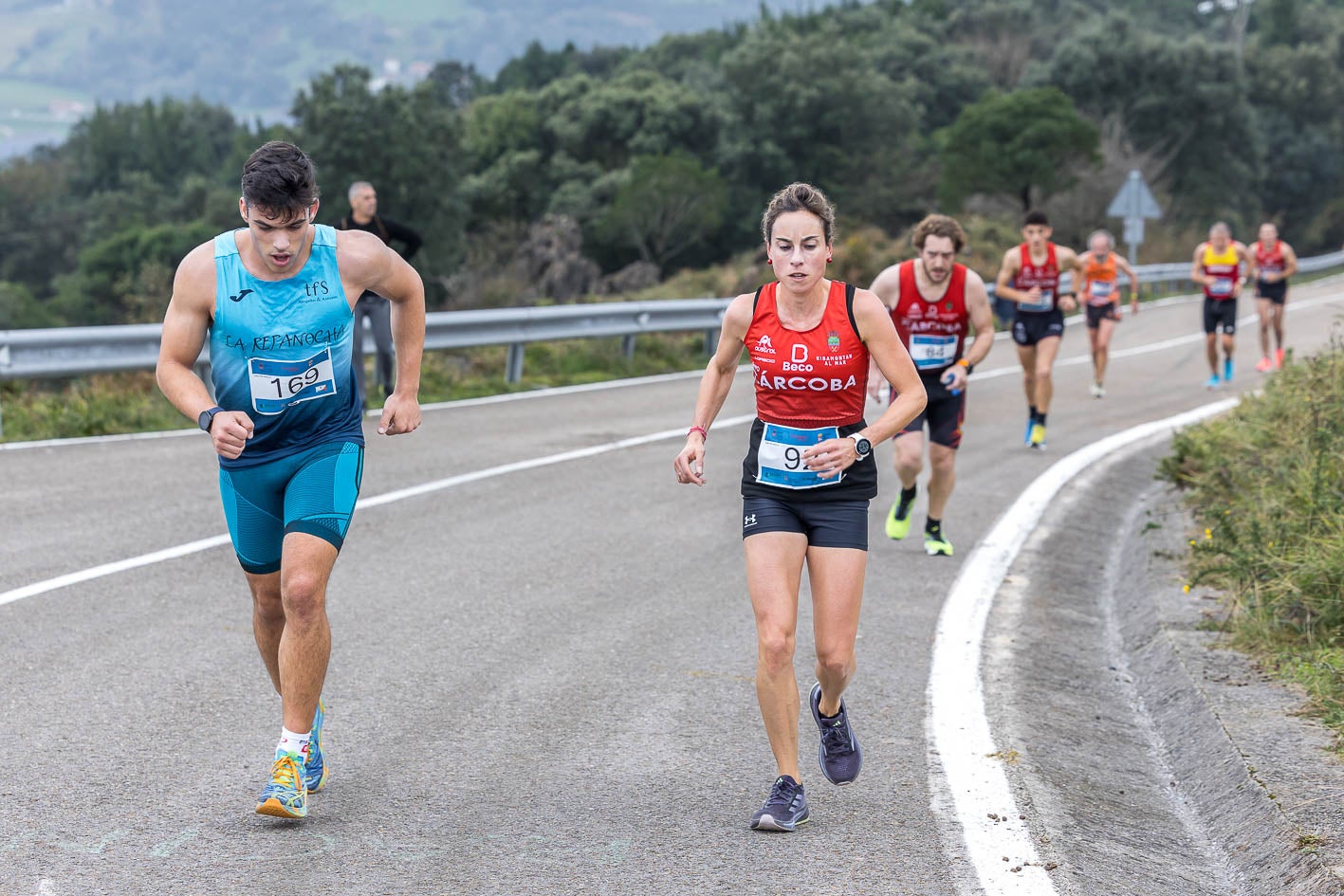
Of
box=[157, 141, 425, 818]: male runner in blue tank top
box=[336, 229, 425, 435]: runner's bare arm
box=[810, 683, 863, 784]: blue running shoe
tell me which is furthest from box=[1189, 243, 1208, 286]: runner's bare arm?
box=[157, 141, 425, 818]: male runner in blue tank top

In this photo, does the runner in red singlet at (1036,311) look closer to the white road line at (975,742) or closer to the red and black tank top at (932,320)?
the white road line at (975,742)

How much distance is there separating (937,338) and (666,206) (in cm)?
6618

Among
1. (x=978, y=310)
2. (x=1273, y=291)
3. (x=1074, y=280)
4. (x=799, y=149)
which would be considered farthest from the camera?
(x=799, y=149)

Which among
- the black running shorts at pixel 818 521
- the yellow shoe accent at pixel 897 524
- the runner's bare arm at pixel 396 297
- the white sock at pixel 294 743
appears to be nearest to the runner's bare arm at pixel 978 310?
the yellow shoe accent at pixel 897 524

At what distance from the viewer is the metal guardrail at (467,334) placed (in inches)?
512

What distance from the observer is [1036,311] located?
44.8 ft

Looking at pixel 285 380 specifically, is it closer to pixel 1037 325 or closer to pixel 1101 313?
pixel 1037 325

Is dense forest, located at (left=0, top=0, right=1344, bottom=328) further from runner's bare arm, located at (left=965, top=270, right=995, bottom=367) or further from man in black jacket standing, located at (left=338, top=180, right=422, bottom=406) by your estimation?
runner's bare arm, located at (left=965, top=270, right=995, bottom=367)

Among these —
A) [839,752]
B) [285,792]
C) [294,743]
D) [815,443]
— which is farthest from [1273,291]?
[285,792]

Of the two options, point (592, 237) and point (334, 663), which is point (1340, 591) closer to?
point (334, 663)

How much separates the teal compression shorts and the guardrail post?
1278cm

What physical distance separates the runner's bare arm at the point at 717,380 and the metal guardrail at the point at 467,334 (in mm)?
8548

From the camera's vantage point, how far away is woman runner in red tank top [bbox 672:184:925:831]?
484cm

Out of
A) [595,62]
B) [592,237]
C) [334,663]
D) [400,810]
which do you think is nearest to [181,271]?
[400,810]
